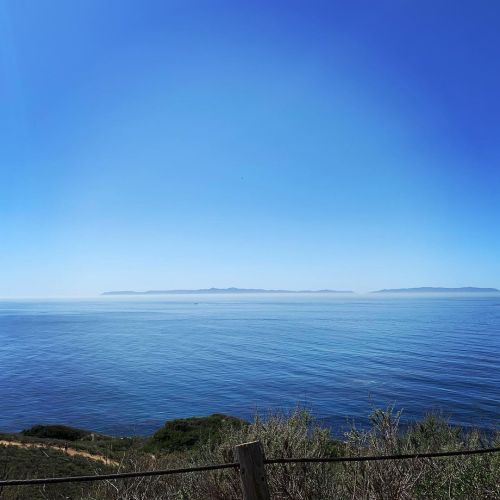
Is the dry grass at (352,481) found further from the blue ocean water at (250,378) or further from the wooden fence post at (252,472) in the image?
the blue ocean water at (250,378)

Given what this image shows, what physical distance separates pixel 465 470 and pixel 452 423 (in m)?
24.3

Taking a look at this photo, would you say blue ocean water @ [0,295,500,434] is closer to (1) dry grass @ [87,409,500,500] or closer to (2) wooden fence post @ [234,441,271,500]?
(1) dry grass @ [87,409,500,500]

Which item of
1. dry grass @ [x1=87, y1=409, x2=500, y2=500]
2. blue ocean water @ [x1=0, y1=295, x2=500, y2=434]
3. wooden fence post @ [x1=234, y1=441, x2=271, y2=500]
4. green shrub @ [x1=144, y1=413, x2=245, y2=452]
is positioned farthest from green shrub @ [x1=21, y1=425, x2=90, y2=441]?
wooden fence post @ [x1=234, y1=441, x2=271, y2=500]

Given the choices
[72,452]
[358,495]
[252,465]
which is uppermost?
[252,465]

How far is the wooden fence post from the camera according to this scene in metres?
3.56

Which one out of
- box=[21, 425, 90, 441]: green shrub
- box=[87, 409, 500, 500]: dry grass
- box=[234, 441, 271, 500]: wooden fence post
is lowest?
box=[21, 425, 90, 441]: green shrub

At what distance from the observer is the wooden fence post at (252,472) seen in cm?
356

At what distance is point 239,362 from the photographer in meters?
58.7

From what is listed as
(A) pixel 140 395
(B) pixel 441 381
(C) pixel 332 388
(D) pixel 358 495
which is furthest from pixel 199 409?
(D) pixel 358 495

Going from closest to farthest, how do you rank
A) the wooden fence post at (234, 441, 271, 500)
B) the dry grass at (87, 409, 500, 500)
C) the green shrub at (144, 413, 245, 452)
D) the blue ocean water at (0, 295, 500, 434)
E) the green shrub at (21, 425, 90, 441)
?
the wooden fence post at (234, 441, 271, 500) < the dry grass at (87, 409, 500, 500) < the green shrub at (144, 413, 245, 452) < the green shrub at (21, 425, 90, 441) < the blue ocean water at (0, 295, 500, 434)

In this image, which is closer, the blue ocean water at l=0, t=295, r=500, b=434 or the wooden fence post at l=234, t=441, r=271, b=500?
the wooden fence post at l=234, t=441, r=271, b=500

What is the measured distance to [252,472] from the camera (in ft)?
11.7

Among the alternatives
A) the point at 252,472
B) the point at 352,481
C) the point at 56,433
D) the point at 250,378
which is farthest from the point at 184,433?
the point at 252,472

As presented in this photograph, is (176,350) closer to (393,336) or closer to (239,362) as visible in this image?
(239,362)
